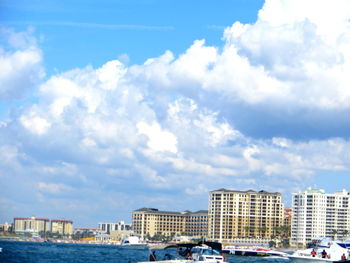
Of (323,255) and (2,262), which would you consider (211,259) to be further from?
(2,262)

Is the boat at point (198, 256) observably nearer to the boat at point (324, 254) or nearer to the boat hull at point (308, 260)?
the boat hull at point (308, 260)

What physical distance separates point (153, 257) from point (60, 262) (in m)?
36.2

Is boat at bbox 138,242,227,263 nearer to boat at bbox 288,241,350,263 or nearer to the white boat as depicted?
the white boat

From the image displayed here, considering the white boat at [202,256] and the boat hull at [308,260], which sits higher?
the white boat at [202,256]

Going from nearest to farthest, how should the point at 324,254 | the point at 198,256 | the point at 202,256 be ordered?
the point at 202,256, the point at 198,256, the point at 324,254

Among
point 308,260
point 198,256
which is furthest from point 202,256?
point 308,260

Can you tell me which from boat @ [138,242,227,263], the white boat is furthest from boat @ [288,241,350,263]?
the white boat

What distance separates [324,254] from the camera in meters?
97.9

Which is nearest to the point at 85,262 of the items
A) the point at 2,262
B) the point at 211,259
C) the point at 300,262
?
the point at 2,262

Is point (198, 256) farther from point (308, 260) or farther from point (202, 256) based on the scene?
point (308, 260)

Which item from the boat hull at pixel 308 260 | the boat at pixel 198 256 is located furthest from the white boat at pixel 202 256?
the boat hull at pixel 308 260

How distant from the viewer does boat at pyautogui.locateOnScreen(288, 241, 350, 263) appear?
97375 millimetres

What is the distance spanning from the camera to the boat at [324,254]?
97.4 metres

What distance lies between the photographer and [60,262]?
114500 millimetres
